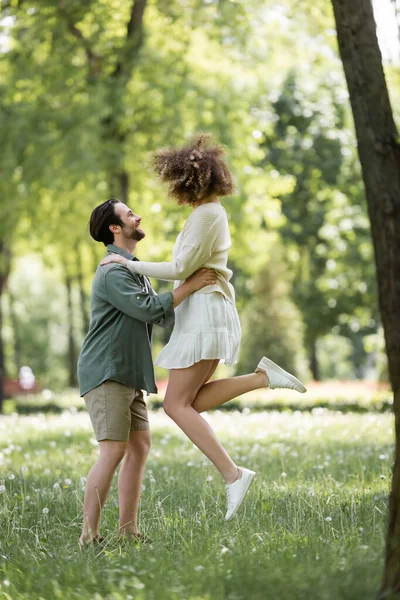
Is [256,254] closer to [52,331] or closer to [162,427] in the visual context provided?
[162,427]

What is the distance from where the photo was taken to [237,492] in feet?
17.5

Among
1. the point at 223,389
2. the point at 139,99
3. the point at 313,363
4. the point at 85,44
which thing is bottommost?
the point at 313,363

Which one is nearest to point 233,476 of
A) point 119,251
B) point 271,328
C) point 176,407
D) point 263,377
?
point 176,407

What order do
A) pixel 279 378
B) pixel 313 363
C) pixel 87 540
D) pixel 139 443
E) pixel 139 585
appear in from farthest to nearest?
pixel 313 363 → pixel 279 378 → pixel 139 443 → pixel 87 540 → pixel 139 585

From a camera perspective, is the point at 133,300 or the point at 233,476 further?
the point at 233,476

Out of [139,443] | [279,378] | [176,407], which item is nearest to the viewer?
[139,443]

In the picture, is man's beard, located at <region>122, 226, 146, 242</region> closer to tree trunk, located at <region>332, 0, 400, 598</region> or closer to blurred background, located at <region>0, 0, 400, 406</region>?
tree trunk, located at <region>332, 0, 400, 598</region>

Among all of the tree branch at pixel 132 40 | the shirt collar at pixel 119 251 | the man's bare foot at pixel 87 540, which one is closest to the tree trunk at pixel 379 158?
the shirt collar at pixel 119 251

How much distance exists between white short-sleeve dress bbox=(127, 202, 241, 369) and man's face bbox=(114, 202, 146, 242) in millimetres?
204

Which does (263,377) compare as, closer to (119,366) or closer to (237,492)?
(237,492)

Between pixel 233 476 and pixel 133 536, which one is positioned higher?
pixel 233 476

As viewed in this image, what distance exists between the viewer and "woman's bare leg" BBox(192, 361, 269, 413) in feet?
18.5

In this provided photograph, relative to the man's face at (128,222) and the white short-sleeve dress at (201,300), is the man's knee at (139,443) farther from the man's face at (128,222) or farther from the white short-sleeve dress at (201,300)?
the man's face at (128,222)

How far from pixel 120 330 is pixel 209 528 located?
48.1 inches
